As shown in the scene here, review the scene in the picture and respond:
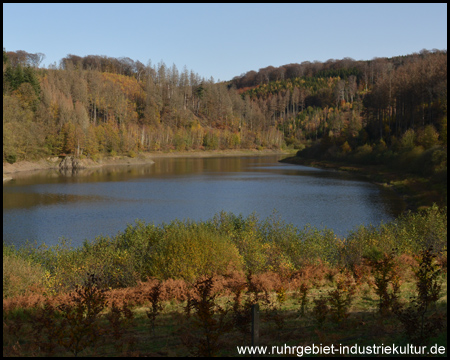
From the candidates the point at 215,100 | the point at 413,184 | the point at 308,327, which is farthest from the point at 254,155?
the point at 308,327

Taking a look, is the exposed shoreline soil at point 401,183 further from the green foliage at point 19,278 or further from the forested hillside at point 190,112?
the green foliage at point 19,278

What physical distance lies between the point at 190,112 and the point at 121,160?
60.4 m

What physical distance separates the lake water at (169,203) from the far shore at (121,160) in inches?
561

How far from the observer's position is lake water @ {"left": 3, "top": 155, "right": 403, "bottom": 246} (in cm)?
2874

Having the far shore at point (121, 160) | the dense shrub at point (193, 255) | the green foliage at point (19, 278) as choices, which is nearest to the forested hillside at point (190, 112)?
the far shore at point (121, 160)

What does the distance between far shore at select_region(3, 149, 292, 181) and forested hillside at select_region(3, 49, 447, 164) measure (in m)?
1.71

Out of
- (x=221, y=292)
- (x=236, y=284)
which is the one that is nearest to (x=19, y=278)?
(x=221, y=292)

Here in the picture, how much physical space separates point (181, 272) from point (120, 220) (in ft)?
56.0

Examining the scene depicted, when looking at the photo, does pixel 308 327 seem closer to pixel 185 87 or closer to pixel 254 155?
pixel 254 155

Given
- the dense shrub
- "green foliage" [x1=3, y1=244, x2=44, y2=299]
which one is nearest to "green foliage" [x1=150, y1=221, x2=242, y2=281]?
the dense shrub

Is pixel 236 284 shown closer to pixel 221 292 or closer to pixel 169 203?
pixel 221 292

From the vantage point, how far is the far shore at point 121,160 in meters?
71.4

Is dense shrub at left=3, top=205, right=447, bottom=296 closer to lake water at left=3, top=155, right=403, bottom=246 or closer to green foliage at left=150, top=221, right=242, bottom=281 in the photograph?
green foliage at left=150, top=221, right=242, bottom=281

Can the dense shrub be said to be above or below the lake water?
above
